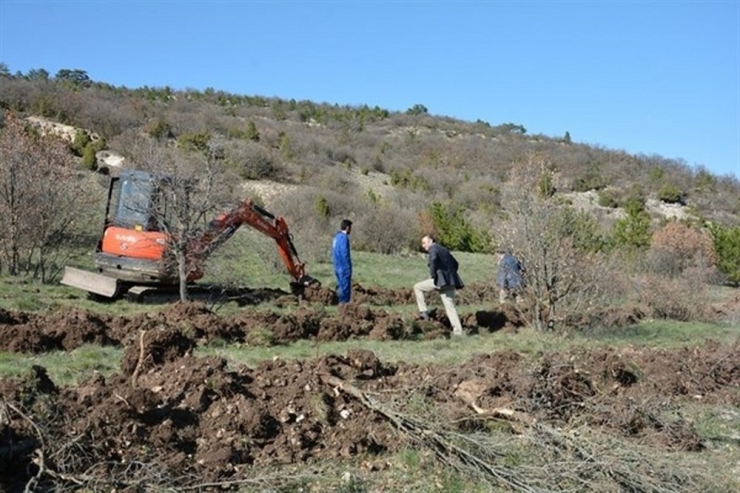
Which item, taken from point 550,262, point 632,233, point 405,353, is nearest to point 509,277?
point 550,262

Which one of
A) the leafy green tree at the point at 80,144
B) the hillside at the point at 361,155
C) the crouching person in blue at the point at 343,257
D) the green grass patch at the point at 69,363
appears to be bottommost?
the green grass patch at the point at 69,363

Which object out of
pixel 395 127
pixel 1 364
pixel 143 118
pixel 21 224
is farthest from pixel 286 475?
pixel 395 127

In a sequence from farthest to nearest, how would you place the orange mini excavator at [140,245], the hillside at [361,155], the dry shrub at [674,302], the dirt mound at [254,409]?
the hillside at [361,155] → the dry shrub at [674,302] → the orange mini excavator at [140,245] → the dirt mound at [254,409]

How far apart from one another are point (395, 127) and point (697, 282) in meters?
72.5

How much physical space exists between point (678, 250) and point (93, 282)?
81.6ft

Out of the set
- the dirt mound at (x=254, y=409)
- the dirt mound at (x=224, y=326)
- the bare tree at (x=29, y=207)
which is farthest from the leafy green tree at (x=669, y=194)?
the dirt mound at (x=254, y=409)

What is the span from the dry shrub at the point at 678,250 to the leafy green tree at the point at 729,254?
53cm

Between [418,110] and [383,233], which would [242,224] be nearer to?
[383,233]

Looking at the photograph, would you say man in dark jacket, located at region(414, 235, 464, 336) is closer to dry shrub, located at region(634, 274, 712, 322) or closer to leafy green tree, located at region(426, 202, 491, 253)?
dry shrub, located at region(634, 274, 712, 322)

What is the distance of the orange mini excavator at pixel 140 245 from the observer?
48.7 feet

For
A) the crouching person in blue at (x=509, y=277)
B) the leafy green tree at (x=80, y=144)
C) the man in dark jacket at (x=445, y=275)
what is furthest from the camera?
the leafy green tree at (x=80, y=144)

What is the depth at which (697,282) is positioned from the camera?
1991 centimetres

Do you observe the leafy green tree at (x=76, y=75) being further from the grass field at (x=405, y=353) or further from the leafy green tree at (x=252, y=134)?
the grass field at (x=405, y=353)

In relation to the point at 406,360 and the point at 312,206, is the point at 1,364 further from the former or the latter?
the point at 312,206
